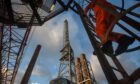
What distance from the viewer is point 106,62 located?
3465 millimetres

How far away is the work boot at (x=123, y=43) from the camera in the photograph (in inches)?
199

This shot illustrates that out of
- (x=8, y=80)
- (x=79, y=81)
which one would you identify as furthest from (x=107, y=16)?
(x=79, y=81)

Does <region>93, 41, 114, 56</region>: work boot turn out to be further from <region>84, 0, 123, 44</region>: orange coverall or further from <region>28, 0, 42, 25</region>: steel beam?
<region>28, 0, 42, 25</region>: steel beam

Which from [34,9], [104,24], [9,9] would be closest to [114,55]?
[104,24]

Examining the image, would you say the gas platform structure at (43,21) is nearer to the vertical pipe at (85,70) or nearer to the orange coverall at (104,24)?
the orange coverall at (104,24)

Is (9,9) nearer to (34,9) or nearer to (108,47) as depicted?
(34,9)

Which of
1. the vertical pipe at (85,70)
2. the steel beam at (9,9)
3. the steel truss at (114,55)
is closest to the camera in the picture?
the steel truss at (114,55)

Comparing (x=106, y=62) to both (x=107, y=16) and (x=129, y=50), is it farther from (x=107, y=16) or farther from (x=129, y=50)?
→ (x=107, y=16)

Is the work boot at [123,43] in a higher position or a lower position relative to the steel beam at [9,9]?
lower

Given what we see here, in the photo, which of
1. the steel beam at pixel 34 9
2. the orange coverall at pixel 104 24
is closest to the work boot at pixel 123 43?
the orange coverall at pixel 104 24

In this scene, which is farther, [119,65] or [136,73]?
[119,65]

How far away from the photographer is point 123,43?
511 centimetres

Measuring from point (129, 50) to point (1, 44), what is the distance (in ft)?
59.5

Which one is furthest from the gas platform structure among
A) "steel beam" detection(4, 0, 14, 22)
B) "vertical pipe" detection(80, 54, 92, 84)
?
"vertical pipe" detection(80, 54, 92, 84)
